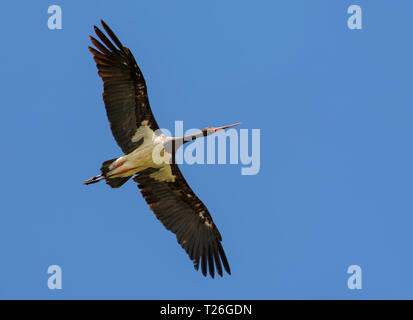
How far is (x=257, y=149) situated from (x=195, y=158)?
189cm

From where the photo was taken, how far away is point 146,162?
19484 mm

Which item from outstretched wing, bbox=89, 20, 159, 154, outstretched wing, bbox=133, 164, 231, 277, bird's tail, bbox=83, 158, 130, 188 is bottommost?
outstretched wing, bbox=133, 164, 231, 277

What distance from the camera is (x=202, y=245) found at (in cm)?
2069

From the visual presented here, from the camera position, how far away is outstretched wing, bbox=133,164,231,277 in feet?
66.9

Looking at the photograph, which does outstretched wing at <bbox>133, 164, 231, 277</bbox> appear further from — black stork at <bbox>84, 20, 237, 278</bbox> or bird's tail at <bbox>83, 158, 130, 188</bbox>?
bird's tail at <bbox>83, 158, 130, 188</bbox>

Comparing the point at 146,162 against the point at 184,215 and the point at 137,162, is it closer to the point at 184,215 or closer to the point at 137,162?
the point at 137,162

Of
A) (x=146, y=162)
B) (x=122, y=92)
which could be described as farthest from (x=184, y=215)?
(x=122, y=92)

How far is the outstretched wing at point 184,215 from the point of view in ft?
66.9

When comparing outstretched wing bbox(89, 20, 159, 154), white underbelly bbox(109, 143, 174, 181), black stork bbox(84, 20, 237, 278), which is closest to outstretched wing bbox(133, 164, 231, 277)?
black stork bbox(84, 20, 237, 278)

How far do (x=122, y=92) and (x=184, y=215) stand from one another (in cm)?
403

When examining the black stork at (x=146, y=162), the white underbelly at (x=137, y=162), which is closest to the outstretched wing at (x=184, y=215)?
the black stork at (x=146, y=162)

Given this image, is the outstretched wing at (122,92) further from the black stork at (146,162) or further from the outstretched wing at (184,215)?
the outstretched wing at (184,215)
